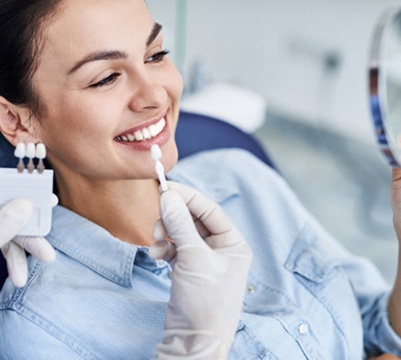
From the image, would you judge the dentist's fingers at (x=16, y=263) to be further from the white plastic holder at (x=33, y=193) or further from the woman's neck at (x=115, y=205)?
the woman's neck at (x=115, y=205)

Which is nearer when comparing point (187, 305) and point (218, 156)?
point (187, 305)

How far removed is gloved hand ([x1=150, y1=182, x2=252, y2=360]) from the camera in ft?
2.68

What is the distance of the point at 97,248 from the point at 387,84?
22.5 inches

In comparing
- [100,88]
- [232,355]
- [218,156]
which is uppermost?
[100,88]

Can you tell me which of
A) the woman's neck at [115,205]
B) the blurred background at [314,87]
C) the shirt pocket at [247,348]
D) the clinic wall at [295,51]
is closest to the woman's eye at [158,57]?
the woman's neck at [115,205]

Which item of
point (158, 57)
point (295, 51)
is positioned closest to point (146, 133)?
point (158, 57)

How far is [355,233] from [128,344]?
1735mm

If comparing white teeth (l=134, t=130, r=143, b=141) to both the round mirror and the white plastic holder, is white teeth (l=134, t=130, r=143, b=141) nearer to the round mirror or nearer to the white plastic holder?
the white plastic holder

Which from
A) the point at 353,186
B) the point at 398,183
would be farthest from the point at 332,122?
the point at 398,183

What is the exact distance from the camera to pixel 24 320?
951 mm

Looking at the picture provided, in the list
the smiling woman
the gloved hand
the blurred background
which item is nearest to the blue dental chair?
the smiling woman

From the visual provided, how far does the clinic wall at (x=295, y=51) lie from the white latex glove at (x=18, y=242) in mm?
2299

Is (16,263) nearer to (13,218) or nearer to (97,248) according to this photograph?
(13,218)

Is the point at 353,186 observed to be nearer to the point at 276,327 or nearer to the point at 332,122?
the point at 332,122
